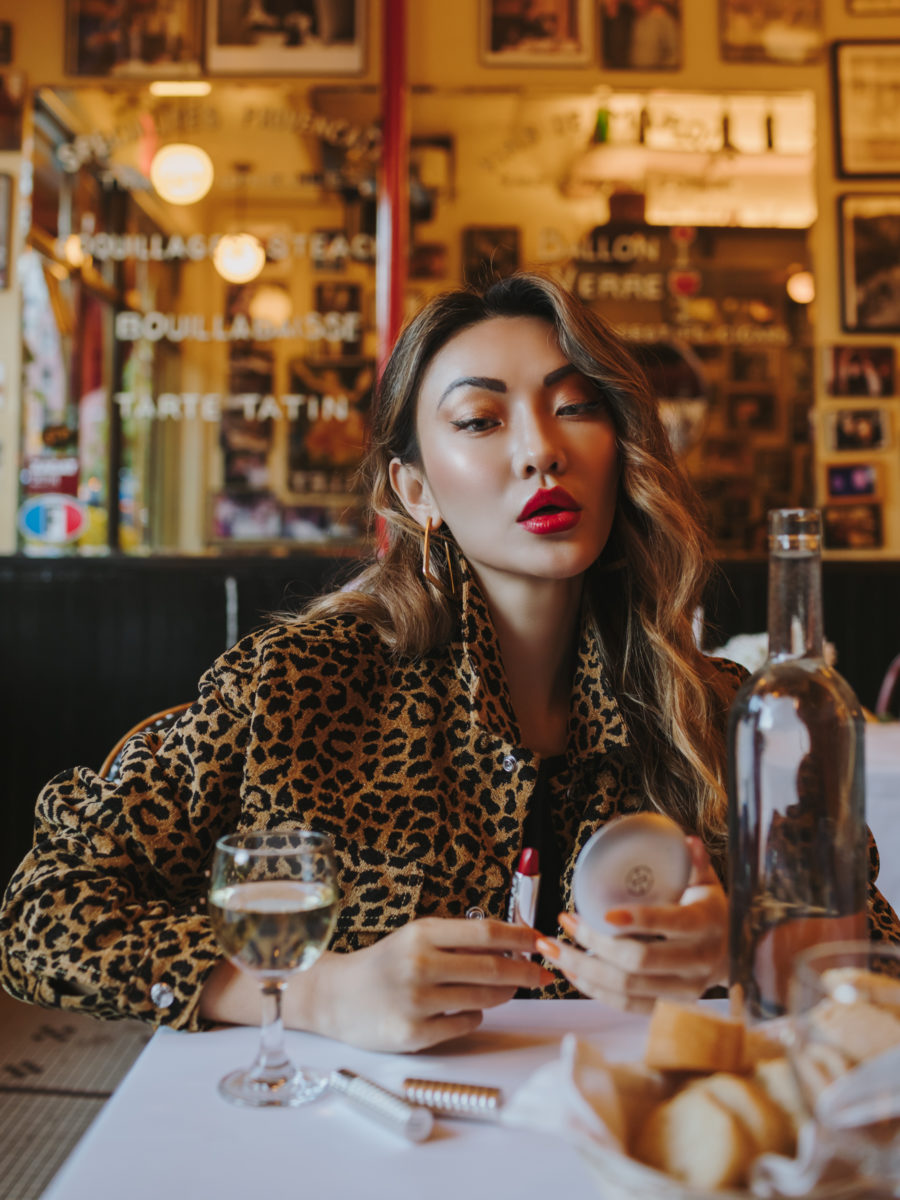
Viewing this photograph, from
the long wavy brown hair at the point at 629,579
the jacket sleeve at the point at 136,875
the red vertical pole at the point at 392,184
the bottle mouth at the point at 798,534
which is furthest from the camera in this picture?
the red vertical pole at the point at 392,184

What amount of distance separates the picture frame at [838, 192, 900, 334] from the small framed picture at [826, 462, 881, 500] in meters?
0.49

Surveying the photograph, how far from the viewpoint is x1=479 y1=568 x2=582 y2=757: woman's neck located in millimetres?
1407

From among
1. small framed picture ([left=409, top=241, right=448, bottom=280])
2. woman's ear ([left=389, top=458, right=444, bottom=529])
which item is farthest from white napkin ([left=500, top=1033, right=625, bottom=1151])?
small framed picture ([left=409, top=241, right=448, bottom=280])

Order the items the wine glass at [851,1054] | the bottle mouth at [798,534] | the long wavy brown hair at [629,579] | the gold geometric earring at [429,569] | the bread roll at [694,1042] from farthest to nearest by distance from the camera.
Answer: the gold geometric earring at [429,569]
the long wavy brown hair at [629,579]
the bottle mouth at [798,534]
the bread roll at [694,1042]
the wine glass at [851,1054]

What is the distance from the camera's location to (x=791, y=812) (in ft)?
2.46

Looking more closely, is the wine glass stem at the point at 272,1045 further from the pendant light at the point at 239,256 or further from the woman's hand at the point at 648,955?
the pendant light at the point at 239,256

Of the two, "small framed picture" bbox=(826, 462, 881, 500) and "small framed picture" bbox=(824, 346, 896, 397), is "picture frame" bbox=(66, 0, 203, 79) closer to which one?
"small framed picture" bbox=(824, 346, 896, 397)

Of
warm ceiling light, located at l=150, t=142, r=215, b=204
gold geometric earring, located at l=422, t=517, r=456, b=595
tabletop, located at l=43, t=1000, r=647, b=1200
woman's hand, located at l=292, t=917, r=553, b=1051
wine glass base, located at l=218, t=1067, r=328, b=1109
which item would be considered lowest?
tabletop, located at l=43, t=1000, r=647, b=1200

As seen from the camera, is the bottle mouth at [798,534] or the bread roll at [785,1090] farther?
the bottle mouth at [798,534]

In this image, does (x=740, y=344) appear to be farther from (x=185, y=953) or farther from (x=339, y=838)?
(x=185, y=953)

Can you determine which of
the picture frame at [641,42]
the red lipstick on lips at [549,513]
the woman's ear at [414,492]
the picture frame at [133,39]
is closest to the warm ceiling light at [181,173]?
the picture frame at [133,39]

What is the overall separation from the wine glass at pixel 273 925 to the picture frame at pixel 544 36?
12.2 ft

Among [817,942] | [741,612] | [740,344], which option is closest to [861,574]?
[741,612]

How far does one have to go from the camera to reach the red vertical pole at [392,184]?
3.76 metres
